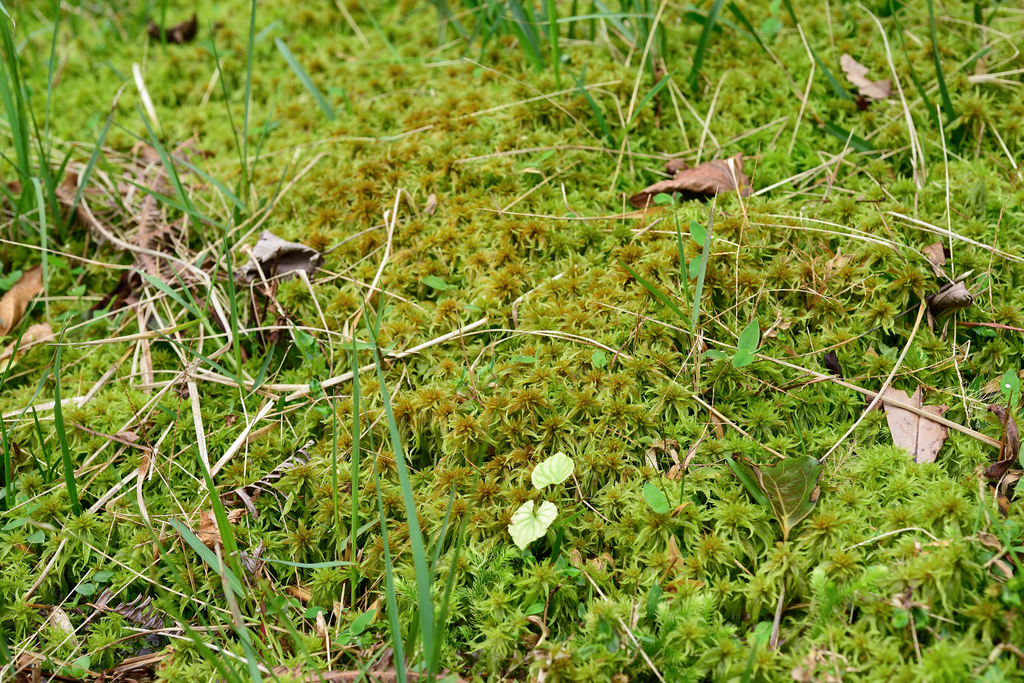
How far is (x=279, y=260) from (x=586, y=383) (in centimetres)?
136

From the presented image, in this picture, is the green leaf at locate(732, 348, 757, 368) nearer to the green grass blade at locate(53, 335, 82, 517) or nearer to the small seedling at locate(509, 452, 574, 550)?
the small seedling at locate(509, 452, 574, 550)

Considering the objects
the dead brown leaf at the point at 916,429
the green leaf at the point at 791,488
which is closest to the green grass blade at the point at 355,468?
the green leaf at the point at 791,488

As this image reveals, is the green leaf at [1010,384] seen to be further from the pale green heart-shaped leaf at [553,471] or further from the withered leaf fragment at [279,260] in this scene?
the withered leaf fragment at [279,260]

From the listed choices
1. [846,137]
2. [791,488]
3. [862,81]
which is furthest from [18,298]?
[862,81]

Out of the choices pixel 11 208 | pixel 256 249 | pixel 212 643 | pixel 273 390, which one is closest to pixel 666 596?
pixel 212 643

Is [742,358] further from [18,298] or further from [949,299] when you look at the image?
[18,298]

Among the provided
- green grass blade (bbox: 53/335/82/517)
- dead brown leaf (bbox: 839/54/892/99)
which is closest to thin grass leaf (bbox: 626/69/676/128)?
dead brown leaf (bbox: 839/54/892/99)

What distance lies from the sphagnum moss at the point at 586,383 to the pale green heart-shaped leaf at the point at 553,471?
0.05 meters

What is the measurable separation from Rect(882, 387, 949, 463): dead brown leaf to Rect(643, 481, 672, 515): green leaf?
74 centimetres

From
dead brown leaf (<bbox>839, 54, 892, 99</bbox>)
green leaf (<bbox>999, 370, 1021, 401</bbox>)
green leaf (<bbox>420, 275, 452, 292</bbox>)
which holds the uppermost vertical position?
dead brown leaf (<bbox>839, 54, 892, 99</bbox>)

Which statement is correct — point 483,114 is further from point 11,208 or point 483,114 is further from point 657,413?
point 11,208

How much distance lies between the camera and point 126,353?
8.55ft

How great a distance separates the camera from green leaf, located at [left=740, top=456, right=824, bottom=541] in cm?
182

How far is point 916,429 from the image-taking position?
6.62 feet
